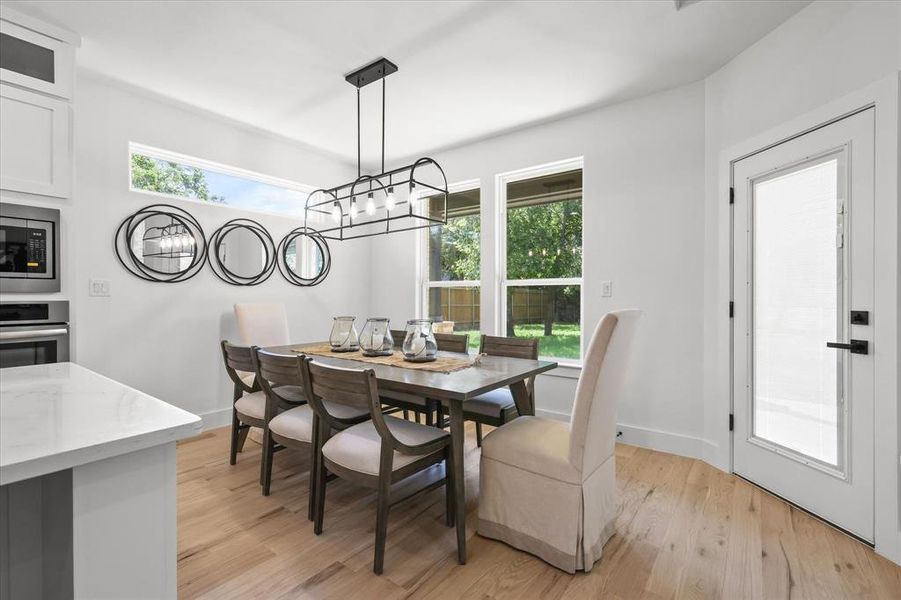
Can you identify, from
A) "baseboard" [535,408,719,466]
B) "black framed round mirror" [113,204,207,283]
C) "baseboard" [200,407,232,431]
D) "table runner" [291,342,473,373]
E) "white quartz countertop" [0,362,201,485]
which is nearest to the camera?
"white quartz countertop" [0,362,201,485]

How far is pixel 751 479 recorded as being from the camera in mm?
2633

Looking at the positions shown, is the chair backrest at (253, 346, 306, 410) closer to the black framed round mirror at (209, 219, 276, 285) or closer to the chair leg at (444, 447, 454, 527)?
the chair leg at (444, 447, 454, 527)

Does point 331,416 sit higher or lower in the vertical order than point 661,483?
higher

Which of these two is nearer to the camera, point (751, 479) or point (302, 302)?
point (751, 479)

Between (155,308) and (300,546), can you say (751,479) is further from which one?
(155,308)

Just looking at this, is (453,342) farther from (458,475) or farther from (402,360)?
(458,475)

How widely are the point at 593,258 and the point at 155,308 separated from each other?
352 cm

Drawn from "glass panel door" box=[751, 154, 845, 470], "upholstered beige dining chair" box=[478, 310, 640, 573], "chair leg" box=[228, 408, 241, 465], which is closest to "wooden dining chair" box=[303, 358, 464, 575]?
"upholstered beige dining chair" box=[478, 310, 640, 573]

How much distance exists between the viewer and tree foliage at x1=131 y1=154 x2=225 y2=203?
3322 millimetres

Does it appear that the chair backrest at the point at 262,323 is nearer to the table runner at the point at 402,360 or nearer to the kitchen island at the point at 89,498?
the table runner at the point at 402,360

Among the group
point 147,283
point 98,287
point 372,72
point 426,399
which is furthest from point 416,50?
point 98,287

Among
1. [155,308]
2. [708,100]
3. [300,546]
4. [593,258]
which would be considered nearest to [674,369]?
[593,258]

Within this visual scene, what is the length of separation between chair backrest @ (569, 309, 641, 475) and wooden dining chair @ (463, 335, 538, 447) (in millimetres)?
688

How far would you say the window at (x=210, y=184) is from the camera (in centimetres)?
335
